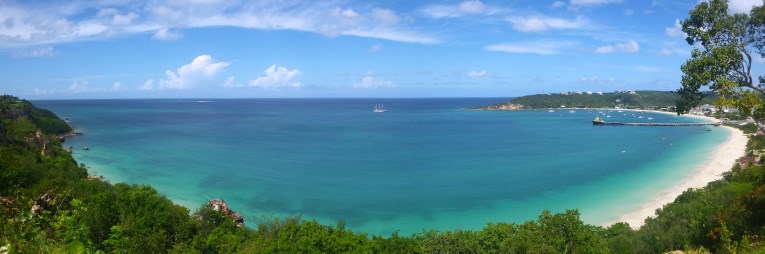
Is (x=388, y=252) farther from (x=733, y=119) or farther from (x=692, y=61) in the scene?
(x=733, y=119)

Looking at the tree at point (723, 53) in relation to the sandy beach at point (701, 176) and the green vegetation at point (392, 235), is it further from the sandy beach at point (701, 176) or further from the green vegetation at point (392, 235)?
the sandy beach at point (701, 176)

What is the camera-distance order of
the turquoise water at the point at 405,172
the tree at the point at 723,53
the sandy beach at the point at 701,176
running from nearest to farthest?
the tree at the point at 723,53, the sandy beach at the point at 701,176, the turquoise water at the point at 405,172

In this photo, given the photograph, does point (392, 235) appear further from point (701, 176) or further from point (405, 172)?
point (701, 176)

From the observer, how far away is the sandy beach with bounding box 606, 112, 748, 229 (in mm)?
32481

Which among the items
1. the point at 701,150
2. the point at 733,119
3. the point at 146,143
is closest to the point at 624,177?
the point at 701,150

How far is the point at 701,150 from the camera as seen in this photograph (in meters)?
63.7

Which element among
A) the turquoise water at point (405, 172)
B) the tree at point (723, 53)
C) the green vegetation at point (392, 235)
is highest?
the tree at point (723, 53)

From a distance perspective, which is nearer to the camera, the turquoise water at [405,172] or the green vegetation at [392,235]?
the green vegetation at [392,235]

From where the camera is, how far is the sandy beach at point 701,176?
32481 mm

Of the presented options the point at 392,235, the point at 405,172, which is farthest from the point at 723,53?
the point at 405,172

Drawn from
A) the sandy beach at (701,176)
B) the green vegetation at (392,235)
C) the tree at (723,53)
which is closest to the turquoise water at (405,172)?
the sandy beach at (701,176)

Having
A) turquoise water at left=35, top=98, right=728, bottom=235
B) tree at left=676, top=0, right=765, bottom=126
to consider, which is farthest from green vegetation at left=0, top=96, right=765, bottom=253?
turquoise water at left=35, top=98, right=728, bottom=235

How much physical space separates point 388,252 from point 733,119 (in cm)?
12091

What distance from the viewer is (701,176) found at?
147 feet
